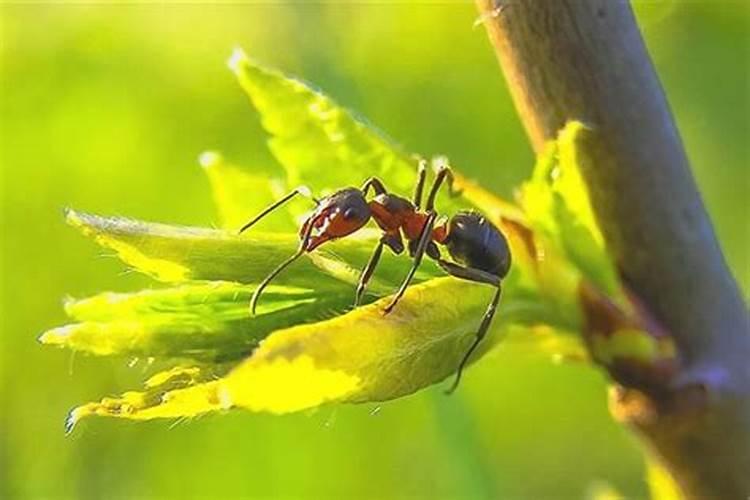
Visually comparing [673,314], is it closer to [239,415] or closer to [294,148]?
[294,148]

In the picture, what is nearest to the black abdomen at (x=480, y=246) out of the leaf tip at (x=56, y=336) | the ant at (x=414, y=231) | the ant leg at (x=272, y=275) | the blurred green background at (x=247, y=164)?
the ant at (x=414, y=231)

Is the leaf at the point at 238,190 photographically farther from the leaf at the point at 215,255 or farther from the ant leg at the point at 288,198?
the leaf at the point at 215,255

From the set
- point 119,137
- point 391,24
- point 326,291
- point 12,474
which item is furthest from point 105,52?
point 326,291

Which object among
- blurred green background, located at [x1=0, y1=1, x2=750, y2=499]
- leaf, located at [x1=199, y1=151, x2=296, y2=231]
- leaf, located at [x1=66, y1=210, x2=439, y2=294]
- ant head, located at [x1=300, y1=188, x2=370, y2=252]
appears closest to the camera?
leaf, located at [x1=66, y1=210, x2=439, y2=294]

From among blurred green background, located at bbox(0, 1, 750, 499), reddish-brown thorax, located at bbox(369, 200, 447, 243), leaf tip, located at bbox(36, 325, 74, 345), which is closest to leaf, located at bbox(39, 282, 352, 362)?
leaf tip, located at bbox(36, 325, 74, 345)

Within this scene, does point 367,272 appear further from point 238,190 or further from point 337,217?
point 238,190

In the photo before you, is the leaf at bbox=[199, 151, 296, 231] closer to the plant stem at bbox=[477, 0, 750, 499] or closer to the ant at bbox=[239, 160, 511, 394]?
the ant at bbox=[239, 160, 511, 394]

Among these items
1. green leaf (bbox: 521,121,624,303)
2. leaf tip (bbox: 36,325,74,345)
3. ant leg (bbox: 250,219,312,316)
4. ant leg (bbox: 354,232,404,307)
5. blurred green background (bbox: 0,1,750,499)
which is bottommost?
blurred green background (bbox: 0,1,750,499)
